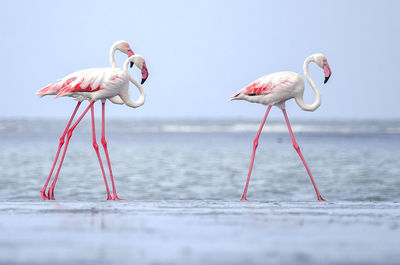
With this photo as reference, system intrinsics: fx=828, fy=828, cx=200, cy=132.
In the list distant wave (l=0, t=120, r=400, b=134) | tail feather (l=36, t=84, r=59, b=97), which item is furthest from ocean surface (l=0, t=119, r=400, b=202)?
distant wave (l=0, t=120, r=400, b=134)

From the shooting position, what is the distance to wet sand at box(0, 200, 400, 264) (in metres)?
5.07

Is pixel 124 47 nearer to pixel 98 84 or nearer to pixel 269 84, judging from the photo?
pixel 98 84

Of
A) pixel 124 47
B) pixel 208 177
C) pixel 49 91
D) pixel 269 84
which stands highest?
pixel 124 47

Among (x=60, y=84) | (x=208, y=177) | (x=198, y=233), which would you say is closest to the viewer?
(x=198, y=233)

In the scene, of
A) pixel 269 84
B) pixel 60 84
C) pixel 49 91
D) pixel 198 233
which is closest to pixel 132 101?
pixel 60 84

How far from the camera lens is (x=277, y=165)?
2456 cm

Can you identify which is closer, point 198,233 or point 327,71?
point 198,233

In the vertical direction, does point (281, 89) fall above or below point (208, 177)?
above

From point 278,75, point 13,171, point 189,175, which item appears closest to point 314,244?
point 278,75

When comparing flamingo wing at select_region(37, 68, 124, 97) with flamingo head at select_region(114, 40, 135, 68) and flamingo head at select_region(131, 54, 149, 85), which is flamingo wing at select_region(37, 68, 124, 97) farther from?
flamingo head at select_region(114, 40, 135, 68)

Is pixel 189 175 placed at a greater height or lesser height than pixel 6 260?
lesser

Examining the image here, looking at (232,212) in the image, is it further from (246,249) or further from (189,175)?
(189,175)

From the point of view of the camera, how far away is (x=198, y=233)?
20.3 ft

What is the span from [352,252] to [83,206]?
3.78 metres
